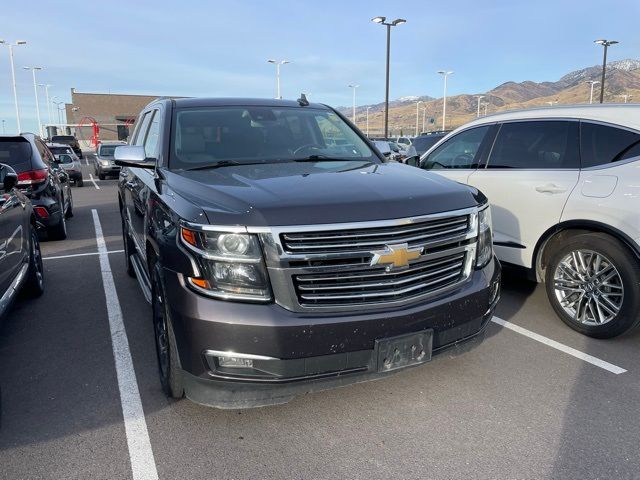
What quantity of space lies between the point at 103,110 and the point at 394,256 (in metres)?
84.2

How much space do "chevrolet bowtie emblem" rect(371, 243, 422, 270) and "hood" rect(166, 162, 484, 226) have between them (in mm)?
169

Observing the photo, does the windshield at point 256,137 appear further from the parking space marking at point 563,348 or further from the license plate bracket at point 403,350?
the parking space marking at point 563,348

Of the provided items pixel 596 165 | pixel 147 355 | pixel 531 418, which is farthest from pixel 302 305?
pixel 596 165

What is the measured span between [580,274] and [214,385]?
3.27 meters

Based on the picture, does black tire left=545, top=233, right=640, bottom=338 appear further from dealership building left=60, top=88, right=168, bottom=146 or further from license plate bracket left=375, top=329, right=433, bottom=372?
dealership building left=60, top=88, right=168, bottom=146

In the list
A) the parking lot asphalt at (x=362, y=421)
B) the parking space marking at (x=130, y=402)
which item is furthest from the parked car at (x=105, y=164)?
the parking lot asphalt at (x=362, y=421)

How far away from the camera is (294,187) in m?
2.98

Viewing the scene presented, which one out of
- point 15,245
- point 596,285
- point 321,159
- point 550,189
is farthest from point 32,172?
point 596,285

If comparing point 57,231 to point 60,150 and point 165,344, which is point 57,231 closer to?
point 165,344

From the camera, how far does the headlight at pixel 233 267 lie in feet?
8.50

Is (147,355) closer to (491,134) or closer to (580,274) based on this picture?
(580,274)

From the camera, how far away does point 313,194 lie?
2832 millimetres

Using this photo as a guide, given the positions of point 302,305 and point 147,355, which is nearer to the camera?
point 302,305

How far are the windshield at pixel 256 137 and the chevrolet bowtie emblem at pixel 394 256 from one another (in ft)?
4.87
